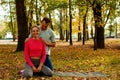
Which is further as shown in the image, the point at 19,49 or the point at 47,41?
the point at 19,49

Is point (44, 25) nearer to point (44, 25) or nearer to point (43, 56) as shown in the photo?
point (44, 25)

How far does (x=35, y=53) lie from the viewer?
10.7 metres

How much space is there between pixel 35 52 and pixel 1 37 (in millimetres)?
99718

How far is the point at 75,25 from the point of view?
54.1 meters

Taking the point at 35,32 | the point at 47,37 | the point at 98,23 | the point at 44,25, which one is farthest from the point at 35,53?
the point at 98,23

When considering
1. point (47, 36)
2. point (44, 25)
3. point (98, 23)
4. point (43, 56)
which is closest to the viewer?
point (43, 56)

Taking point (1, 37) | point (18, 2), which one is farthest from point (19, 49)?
point (1, 37)

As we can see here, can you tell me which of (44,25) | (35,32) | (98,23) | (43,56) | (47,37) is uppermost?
(44,25)

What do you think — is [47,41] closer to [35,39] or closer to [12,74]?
[35,39]

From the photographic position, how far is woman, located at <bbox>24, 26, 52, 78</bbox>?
10562mm

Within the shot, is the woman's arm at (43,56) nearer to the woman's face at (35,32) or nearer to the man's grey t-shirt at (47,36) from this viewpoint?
the woman's face at (35,32)

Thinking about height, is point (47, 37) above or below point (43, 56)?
above

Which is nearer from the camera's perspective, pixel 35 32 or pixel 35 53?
pixel 35 32

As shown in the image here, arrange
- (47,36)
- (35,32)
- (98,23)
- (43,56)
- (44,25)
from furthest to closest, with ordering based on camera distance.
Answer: (98,23) < (47,36) < (44,25) < (43,56) < (35,32)
